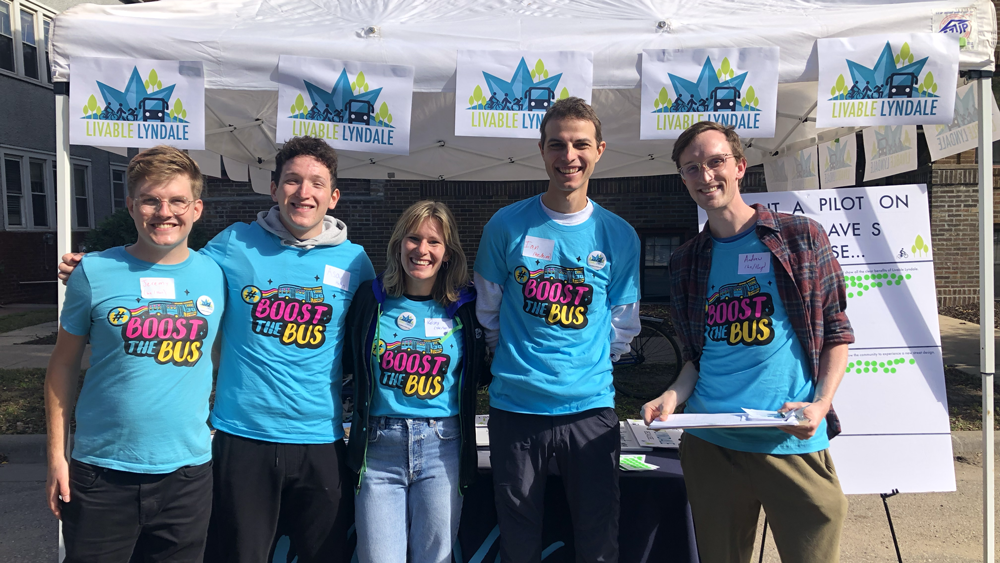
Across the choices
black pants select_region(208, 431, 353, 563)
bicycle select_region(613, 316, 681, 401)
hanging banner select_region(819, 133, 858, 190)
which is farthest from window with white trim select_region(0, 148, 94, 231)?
hanging banner select_region(819, 133, 858, 190)

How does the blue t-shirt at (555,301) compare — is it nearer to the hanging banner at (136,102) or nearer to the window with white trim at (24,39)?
the hanging banner at (136,102)

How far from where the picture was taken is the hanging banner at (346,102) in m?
2.75

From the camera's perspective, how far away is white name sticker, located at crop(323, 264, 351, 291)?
2311 mm

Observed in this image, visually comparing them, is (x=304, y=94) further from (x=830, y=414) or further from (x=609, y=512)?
(x=830, y=414)

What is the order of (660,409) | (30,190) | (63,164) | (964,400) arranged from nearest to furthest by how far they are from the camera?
(660,409)
(63,164)
(964,400)
(30,190)

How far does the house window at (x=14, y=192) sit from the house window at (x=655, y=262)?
13.6m

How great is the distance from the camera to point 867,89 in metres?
2.71

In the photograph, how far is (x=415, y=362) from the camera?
7.34ft

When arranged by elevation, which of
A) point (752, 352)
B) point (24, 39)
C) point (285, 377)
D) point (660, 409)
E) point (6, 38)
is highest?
point (24, 39)

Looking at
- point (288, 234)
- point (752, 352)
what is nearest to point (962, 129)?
point (752, 352)

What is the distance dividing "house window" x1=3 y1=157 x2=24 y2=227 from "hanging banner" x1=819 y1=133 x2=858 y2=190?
15745 mm

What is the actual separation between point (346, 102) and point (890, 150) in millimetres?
3368

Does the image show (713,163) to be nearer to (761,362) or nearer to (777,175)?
(761,362)

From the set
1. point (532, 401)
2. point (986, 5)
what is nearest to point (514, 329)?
point (532, 401)
